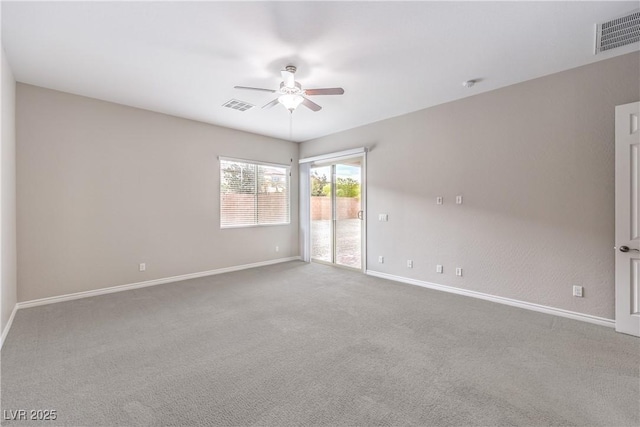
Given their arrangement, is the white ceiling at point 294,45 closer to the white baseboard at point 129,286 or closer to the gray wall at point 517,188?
the gray wall at point 517,188

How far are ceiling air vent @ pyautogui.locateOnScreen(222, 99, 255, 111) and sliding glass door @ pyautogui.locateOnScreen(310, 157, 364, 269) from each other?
223cm

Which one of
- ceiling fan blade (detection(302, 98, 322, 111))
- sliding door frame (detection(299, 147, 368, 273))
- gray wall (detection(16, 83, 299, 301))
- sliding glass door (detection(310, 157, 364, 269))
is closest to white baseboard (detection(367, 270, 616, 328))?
sliding door frame (detection(299, 147, 368, 273))

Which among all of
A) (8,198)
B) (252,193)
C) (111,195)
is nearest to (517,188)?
(252,193)

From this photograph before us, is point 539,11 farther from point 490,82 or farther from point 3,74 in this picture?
point 3,74

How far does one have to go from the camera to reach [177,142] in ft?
15.6

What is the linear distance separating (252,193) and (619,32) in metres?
5.52

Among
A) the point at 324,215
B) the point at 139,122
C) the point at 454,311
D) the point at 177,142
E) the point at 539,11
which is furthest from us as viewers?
the point at 324,215

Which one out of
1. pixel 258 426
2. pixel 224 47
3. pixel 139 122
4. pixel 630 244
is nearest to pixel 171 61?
pixel 224 47

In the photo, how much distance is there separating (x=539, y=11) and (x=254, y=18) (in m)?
2.35

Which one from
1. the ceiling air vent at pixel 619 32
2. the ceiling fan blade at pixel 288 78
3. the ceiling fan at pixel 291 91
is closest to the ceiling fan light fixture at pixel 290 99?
the ceiling fan at pixel 291 91

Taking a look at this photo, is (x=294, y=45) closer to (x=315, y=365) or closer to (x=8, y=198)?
(x=315, y=365)

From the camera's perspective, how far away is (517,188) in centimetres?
353

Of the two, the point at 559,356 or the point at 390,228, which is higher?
the point at 390,228

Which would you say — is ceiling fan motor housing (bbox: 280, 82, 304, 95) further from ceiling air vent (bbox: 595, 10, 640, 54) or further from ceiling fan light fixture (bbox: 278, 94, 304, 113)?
ceiling air vent (bbox: 595, 10, 640, 54)
